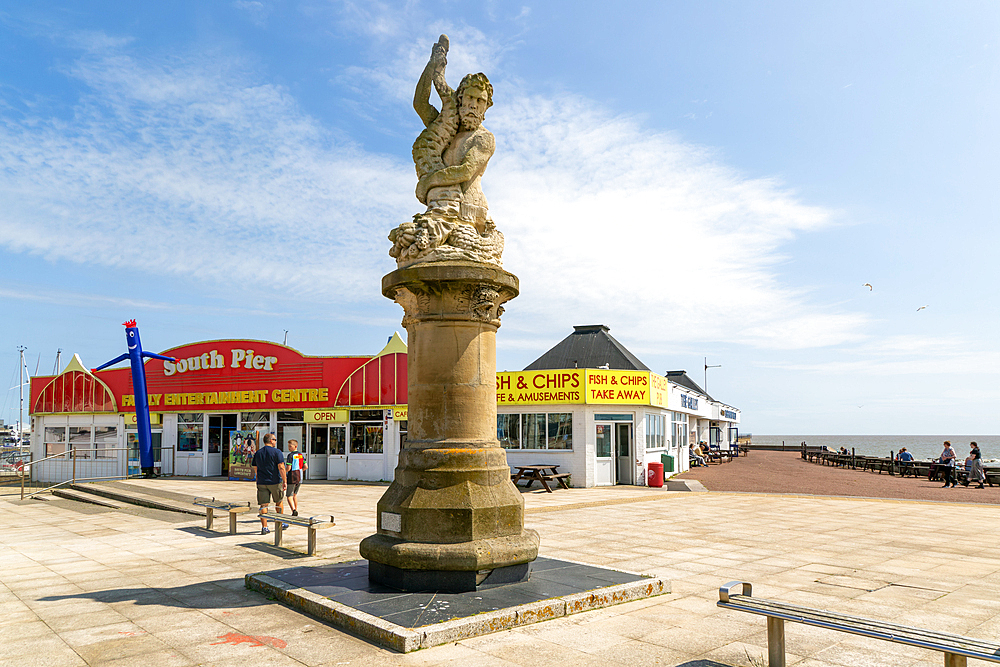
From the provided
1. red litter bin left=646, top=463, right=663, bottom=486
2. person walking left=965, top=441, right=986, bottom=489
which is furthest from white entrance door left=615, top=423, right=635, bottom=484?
person walking left=965, top=441, right=986, bottom=489

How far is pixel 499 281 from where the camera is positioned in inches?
282

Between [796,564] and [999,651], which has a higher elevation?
[999,651]

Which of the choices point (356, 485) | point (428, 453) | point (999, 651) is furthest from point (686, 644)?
point (356, 485)

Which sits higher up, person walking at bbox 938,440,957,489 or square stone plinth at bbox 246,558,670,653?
square stone plinth at bbox 246,558,670,653

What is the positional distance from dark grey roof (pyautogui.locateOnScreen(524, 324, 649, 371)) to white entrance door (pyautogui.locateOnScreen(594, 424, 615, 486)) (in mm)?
9755

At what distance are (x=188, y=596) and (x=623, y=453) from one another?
1695cm

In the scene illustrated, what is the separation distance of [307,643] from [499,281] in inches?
146

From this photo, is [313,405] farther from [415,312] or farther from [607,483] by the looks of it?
[415,312]

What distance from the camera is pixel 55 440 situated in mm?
30281

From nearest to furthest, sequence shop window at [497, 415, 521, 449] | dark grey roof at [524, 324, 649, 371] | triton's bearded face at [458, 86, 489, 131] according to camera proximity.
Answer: triton's bearded face at [458, 86, 489, 131]
shop window at [497, 415, 521, 449]
dark grey roof at [524, 324, 649, 371]

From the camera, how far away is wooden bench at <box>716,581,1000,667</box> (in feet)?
12.4

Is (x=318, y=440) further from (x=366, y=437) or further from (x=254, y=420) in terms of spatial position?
(x=254, y=420)

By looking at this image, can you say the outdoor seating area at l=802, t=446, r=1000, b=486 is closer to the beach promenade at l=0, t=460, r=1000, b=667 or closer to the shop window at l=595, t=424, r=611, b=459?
the beach promenade at l=0, t=460, r=1000, b=667

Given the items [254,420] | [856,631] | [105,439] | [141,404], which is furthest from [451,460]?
[105,439]
